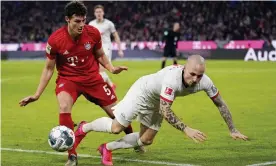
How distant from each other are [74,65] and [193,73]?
7.65 feet

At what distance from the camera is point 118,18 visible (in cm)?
4916

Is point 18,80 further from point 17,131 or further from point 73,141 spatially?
point 73,141

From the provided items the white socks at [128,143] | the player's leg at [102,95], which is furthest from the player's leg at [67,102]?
the white socks at [128,143]

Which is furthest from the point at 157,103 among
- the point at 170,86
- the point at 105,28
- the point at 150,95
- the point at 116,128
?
the point at 105,28

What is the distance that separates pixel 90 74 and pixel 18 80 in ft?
51.0

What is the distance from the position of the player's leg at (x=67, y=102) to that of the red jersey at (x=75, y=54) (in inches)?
4.7

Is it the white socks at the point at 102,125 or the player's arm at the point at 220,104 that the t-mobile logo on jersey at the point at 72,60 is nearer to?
the white socks at the point at 102,125

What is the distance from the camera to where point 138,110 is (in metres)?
7.80

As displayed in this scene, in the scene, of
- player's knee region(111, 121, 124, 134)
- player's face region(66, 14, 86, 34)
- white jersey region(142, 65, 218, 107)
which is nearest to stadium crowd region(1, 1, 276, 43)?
player's face region(66, 14, 86, 34)

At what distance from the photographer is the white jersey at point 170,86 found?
22.6 feet

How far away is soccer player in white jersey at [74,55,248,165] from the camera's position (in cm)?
686

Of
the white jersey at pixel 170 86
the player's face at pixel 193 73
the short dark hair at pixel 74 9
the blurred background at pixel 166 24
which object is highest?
the short dark hair at pixel 74 9

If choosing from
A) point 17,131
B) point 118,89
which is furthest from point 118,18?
point 17,131

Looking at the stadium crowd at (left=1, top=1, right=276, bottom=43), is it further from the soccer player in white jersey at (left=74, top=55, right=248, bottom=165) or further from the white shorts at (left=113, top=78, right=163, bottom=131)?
the white shorts at (left=113, top=78, right=163, bottom=131)
